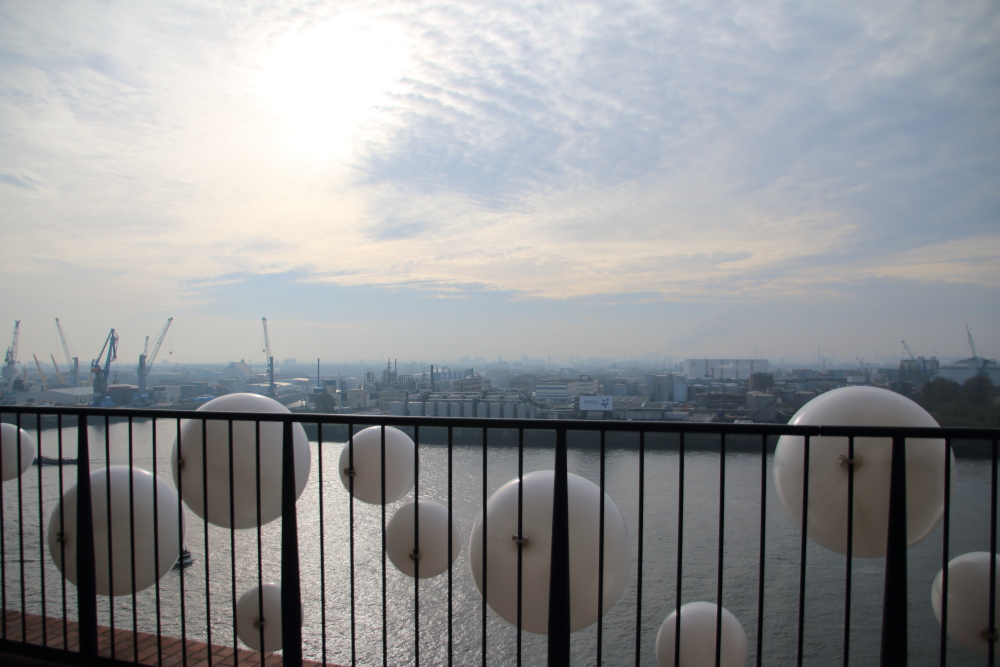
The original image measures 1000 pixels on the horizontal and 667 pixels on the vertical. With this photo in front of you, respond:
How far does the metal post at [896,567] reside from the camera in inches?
59.3

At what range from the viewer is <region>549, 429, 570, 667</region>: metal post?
5.46ft

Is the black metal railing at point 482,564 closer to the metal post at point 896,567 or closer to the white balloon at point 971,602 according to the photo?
the metal post at point 896,567

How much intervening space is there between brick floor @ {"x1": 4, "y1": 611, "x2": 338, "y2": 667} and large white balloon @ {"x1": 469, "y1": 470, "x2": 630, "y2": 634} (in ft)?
2.80

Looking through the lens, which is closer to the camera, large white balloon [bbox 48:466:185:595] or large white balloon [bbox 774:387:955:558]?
large white balloon [bbox 774:387:955:558]

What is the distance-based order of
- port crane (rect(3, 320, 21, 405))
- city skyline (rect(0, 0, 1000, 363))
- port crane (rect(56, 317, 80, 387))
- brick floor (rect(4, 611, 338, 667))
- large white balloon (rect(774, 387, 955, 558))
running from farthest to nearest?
port crane (rect(56, 317, 80, 387)) → port crane (rect(3, 320, 21, 405)) → city skyline (rect(0, 0, 1000, 363)) → brick floor (rect(4, 611, 338, 667)) → large white balloon (rect(774, 387, 955, 558))

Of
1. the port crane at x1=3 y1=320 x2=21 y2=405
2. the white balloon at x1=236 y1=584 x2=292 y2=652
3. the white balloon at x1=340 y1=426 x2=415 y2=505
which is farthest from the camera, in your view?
the port crane at x1=3 y1=320 x2=21 y2=405

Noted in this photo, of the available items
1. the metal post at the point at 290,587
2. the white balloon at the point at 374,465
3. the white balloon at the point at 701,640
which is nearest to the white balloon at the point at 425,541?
the white balloon at the point at 374,465

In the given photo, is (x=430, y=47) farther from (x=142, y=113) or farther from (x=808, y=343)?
(x=808, y=343)

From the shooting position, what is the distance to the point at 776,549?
1894 centimetres

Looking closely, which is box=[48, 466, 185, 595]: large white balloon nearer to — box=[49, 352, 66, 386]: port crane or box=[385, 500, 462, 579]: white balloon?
box=[385, 500, 462, 579]: white balloon

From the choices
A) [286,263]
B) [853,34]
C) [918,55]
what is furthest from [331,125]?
[286,263]

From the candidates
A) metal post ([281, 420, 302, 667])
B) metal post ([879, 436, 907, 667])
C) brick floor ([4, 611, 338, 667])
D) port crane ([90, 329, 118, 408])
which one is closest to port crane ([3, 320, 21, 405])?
port crane ([90, 329, 118, 408])

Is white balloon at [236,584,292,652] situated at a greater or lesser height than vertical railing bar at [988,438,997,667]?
lesser

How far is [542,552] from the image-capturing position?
2133mm
